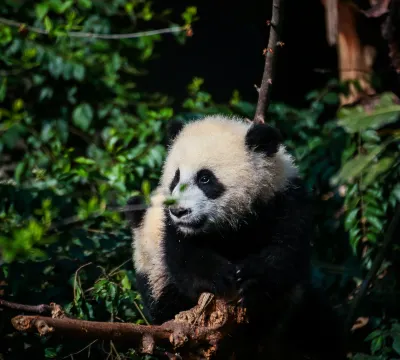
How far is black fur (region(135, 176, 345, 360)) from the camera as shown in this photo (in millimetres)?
3402

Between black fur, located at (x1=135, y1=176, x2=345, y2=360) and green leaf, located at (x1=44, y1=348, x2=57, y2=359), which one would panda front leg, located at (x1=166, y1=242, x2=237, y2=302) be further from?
green leaf, located at (x1=44, y1=348, x2=57, y2=359)

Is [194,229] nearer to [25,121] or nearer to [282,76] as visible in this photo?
[25,121]

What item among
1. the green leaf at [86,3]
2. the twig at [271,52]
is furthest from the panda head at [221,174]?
the green leaf at [86,3]

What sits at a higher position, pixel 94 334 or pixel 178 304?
pixel 94 334

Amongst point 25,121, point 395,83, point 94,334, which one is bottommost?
point 25,121

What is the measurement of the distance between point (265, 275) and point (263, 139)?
0.74m

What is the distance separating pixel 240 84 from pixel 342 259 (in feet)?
11.0

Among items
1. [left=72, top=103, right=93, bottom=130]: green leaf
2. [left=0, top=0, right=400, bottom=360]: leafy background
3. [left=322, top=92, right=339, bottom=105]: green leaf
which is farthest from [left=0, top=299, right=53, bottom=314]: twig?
[left=72, top=103, right=93, bottom=130]: green leaf

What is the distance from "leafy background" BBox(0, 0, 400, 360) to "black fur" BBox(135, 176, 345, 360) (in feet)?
1.05

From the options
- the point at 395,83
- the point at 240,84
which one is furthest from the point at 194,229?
the point at 240,84

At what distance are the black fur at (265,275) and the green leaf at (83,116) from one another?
2.65 m

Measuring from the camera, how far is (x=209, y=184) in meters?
3.64

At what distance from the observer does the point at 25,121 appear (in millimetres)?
6266

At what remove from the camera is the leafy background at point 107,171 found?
381 cm
